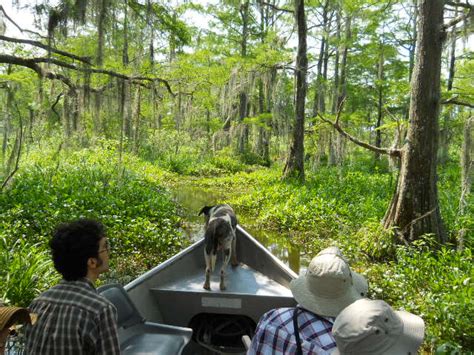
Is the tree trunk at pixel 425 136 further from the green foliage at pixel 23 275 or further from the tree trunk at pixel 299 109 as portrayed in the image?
the tree trunk at pixel 299 109

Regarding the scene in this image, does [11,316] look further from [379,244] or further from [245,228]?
[245,228]

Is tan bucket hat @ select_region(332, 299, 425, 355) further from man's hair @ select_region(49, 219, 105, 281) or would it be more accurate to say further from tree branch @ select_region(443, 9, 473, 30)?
tree branch @ select_region(443, 9, 473, 30)

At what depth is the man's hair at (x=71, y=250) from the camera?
199 centimetres

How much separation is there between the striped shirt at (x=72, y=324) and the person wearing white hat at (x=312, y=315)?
78cm

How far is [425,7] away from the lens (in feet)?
22.7

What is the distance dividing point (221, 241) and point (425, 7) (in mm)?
5422

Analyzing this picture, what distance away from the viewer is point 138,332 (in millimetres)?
3535

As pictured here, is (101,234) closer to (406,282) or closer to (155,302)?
(155,302)

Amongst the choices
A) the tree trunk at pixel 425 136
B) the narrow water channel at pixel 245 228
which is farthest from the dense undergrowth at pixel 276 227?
the tree trunk at pixel 425 136

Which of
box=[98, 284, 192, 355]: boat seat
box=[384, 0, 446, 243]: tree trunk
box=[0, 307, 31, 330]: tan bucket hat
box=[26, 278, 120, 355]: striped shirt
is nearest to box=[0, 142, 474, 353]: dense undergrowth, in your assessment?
box=[384, 0, 446, 243]: tree trunk

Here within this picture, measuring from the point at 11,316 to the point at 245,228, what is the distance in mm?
8745

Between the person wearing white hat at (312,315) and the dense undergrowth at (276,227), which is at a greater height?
the person wearing white hat at (312,315)

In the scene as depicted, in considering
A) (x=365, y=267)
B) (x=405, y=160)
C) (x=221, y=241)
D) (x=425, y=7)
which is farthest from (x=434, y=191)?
(x=221, y=241)

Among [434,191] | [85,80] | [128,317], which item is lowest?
[128,317]
